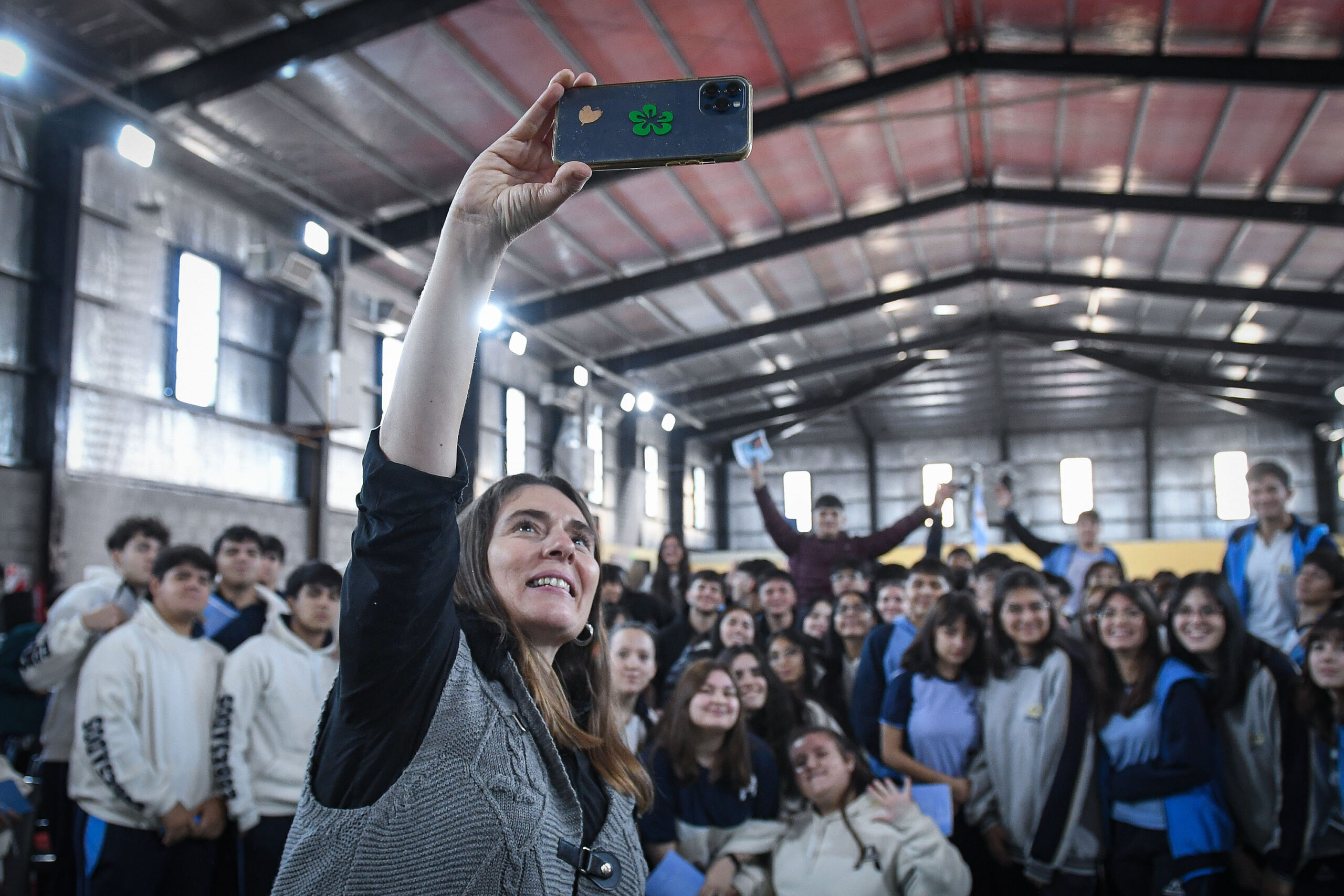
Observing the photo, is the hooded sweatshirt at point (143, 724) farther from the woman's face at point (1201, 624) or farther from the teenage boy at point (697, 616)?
the woman's face at point (1201, 624)

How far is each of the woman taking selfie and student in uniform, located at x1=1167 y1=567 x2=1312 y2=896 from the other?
3.11 m

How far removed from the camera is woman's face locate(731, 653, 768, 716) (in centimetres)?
410

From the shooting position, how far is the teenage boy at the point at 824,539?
6.59 m

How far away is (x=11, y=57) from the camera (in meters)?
6.32

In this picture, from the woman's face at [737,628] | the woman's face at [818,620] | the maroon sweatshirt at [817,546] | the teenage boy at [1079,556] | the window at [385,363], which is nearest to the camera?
the woman's face at [737,628]

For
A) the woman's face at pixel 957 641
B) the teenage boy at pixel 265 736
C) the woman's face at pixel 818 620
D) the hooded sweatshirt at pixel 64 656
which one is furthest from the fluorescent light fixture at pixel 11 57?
the woman's face at pixel 957 641

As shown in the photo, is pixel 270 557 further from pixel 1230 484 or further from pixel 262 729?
pixel 1230 484

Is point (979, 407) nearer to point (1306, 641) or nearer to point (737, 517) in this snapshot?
point (737, 517)


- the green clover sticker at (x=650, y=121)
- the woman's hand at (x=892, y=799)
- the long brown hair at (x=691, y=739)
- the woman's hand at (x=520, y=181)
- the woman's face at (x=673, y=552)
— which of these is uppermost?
the green clover sticker at (x=650, y=121)

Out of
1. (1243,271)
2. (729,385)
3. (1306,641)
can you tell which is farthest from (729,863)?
→ (729,385)

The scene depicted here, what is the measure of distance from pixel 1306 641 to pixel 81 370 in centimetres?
905

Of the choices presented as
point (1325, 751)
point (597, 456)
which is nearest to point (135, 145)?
point (1325, 751)

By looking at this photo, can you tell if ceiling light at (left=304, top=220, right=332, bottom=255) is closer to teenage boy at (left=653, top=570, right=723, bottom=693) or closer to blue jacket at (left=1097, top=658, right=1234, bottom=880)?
teenage boy at (left=653, top=570, right=723, bottom=693)

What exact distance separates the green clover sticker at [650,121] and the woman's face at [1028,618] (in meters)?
3.12
